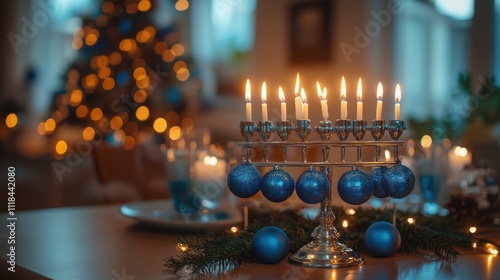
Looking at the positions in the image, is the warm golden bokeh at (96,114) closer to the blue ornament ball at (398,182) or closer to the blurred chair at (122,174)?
the blurred chair at (122,174)

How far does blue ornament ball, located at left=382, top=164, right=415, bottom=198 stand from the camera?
0.86 metres

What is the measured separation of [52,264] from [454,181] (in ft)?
3.24

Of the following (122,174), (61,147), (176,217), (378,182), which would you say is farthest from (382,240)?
(61,147)

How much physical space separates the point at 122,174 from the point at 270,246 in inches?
47.4

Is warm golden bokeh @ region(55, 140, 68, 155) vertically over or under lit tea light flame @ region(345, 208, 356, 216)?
over

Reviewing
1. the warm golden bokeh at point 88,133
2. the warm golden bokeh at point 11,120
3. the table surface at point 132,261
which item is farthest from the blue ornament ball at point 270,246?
the warm golden bokeh at point 11,120

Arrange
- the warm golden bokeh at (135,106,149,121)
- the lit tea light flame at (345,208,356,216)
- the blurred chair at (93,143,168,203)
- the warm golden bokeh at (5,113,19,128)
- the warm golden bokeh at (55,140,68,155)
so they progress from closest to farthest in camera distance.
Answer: the lit tea light flame at (345,208,356,216), the blurred chair at (93,143,168,203), the warm golden bokeh at (135,106,149,121), the warm golden bokeh at (55,140,68,155), the warm golden bokeh at (5,113,19,128)

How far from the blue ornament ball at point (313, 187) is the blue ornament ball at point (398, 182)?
0.29 feet

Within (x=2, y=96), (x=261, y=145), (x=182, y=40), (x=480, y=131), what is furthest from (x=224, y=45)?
(x=261, y=145)

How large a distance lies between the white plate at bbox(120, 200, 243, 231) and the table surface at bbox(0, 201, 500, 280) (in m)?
0.03

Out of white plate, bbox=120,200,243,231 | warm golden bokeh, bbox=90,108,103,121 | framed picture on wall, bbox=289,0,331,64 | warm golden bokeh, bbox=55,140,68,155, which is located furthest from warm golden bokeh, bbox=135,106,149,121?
white plate, bbox=120,200,243,231

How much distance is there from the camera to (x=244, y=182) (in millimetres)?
868

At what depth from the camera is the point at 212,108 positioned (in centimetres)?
518

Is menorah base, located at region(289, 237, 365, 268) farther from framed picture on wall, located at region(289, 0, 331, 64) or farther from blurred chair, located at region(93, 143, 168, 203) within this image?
framed picture on wall, located at region(289, 0, 331, 64)
